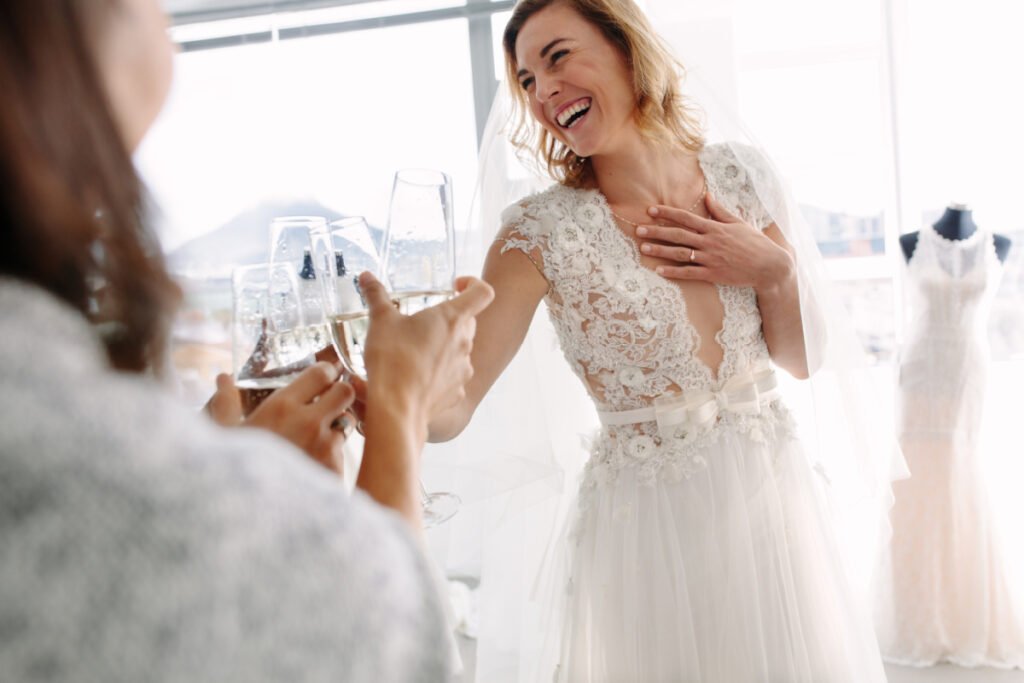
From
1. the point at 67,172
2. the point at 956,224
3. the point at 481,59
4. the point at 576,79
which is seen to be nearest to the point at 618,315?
the point at 576,79

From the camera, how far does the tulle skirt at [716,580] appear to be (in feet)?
4.87

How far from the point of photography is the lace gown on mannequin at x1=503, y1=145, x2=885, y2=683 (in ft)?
4.91

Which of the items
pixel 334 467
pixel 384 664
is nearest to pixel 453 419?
pixel 334 467

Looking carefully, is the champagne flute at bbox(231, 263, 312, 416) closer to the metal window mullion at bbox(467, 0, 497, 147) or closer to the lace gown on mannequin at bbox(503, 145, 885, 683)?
the lace gown on mannequin at bbox(503, 145, 885, 683)

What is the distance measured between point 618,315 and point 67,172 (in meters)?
1.17

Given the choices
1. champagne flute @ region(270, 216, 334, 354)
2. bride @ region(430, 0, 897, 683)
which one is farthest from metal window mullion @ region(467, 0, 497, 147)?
champagne flute @ region(270, 216, 334, 354)

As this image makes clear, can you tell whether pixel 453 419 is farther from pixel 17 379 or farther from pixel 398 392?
pixel 17 379

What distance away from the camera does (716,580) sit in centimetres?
152

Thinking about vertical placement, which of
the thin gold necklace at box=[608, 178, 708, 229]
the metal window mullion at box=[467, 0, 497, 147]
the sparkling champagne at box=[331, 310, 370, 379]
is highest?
the metal window mullion at box=[467, 0, 497, 147]

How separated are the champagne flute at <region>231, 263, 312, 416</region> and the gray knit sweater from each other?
0.40 metres

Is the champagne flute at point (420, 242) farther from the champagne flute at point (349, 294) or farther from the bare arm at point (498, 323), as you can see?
the bare arm at point (498, 323)

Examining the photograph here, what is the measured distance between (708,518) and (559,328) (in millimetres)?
422

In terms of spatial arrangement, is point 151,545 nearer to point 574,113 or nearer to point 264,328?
point 264,328

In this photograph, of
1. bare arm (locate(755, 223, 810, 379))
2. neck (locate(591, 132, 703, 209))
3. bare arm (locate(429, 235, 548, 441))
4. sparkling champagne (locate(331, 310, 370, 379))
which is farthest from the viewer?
neck (locate(591, 132, 703, 209))
